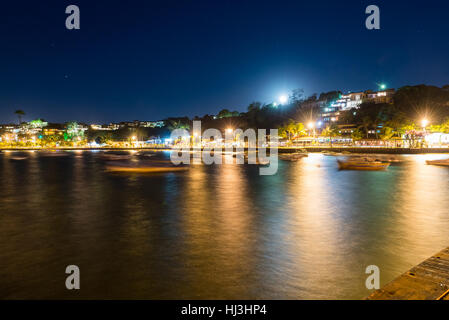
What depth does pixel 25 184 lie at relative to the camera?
17.1 metres

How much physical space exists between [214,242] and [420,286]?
400 centimetres

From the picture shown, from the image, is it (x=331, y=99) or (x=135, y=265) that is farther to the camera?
(x=331, y=99)

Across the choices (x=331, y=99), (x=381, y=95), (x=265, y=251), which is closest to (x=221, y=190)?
(x=265, y=251)

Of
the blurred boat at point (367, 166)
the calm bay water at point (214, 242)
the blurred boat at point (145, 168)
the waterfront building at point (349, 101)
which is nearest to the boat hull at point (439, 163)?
the blurred boat at point (367, 166)

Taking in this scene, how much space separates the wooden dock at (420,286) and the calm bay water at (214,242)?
2.25 feet

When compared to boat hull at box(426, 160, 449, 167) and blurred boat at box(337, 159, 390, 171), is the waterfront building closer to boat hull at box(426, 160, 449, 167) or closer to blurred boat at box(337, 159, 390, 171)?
boat hull at box(426, 160, 449, 167)

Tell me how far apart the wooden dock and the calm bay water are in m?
0.69

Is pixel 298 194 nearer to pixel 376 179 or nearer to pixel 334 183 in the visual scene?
pixel 334 183

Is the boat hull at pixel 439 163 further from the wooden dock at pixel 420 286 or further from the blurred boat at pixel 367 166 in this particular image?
the wooden dock at pixel 420 286

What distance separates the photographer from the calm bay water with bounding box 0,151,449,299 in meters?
4.69

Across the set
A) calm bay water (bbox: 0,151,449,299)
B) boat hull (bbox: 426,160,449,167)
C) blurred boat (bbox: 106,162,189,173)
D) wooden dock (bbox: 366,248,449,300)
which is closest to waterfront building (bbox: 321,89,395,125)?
boat hull (bbox: 426,160,449,167)

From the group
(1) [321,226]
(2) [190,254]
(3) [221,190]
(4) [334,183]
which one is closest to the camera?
(2) [190,254]

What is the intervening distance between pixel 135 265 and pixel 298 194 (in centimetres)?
938

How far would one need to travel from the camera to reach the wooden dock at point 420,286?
355 centimetres
